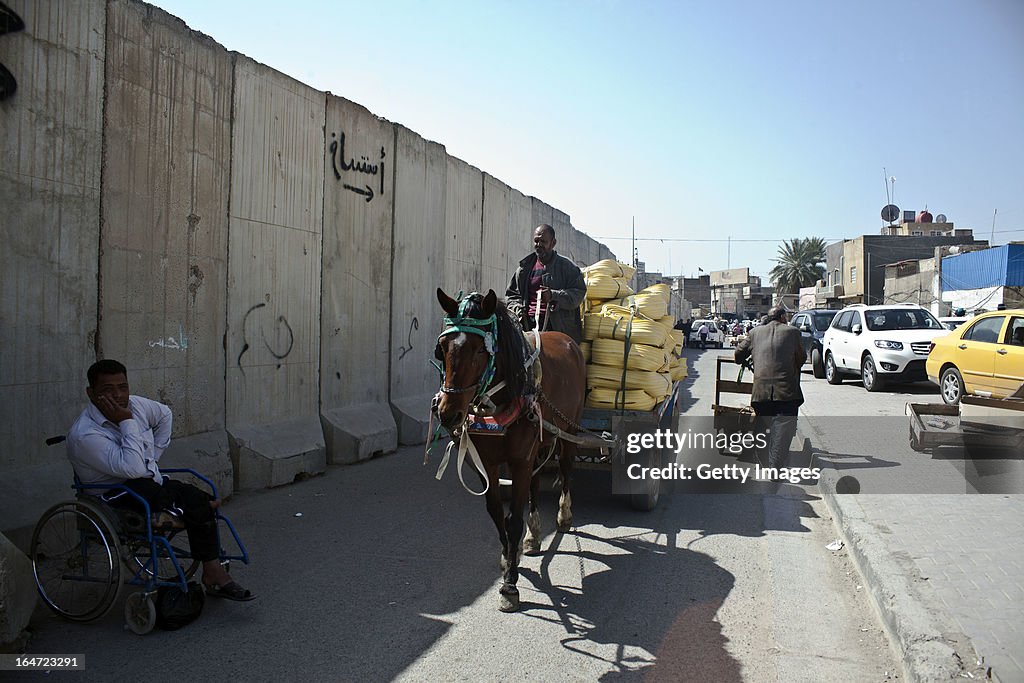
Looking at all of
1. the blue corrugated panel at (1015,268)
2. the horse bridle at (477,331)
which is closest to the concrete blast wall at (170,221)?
the horse bridle at (477,331)

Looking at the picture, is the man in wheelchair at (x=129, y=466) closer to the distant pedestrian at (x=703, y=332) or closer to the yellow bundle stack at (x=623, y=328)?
the yellow bundle stack at (x=623, y=328)

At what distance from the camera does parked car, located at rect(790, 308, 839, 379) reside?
69.3 ft

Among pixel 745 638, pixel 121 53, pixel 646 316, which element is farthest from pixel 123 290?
Answer: pixel 745 638

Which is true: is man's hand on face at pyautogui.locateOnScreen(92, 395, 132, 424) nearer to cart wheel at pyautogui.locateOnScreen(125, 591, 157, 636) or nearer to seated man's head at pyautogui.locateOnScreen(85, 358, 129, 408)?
seated man's head at pyautogui.locateOnScreen(85, 358, 129, 408)

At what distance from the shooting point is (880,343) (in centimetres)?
1725

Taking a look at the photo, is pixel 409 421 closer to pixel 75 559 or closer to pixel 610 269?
pixel 610 269

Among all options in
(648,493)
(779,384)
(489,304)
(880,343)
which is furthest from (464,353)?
(880,343)

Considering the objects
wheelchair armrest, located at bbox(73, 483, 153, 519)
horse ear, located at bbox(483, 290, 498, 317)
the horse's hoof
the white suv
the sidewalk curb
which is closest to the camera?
the sidewalk curb

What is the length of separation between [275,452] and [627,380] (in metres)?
3.87

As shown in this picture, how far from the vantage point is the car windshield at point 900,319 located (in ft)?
58.6

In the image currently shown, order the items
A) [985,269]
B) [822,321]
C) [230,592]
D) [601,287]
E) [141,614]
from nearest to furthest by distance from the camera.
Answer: [141,614] < [230,592] < [601,287] < [822,321] < [985,269]

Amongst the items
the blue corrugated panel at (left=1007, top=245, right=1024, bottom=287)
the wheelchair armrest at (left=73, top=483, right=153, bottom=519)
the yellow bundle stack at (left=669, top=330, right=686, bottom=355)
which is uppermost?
the blue corrugated panel at (left=1007, top=245, right=1024, bottom=287)

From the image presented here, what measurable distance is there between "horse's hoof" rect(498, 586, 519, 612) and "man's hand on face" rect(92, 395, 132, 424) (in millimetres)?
2611

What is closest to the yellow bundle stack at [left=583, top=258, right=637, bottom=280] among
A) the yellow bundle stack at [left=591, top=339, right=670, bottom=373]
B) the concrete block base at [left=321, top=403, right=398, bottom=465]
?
the yellow bundle stack at [left=591, top=339, right=670, bottom=373]
